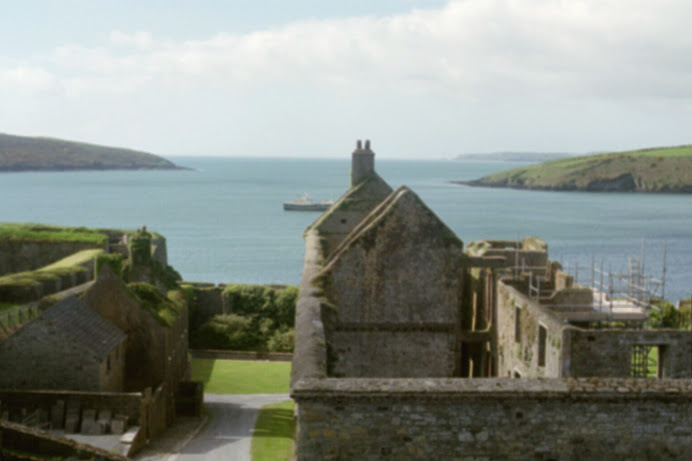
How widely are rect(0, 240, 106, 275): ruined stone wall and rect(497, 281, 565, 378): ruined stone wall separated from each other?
133ft

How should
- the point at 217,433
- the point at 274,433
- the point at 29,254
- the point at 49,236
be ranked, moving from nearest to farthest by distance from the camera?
1. the point at 274,433
2. the point at 217,433
3. the point at 29,254
4. the point at 49,236

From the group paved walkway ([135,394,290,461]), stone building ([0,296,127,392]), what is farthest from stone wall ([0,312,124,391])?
paved walkway ([135,394,290,461])

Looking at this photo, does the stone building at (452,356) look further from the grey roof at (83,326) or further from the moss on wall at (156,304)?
the moss on wall at (156,304)

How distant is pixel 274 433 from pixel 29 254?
32869mm

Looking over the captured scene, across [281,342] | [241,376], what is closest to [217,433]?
[241,376]

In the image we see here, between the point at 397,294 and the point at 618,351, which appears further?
the point at 397,294

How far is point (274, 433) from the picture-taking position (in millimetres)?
28812

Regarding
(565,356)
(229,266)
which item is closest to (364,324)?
(565,356)

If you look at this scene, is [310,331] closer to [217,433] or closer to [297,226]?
[217,433]

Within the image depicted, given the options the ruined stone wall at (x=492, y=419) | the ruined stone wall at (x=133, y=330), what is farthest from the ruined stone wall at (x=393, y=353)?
the ruined stone wall at (x=133, y=330)

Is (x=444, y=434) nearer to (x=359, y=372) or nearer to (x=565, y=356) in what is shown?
(x=565, y=356)

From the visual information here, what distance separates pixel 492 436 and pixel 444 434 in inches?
26.0

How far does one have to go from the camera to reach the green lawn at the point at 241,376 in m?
36.9

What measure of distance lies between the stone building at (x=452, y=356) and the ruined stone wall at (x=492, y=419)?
0.02m
